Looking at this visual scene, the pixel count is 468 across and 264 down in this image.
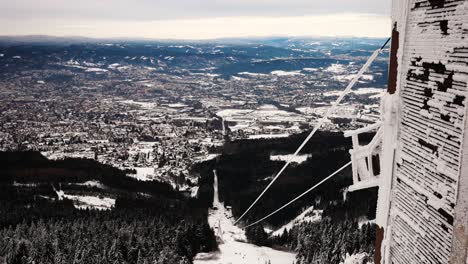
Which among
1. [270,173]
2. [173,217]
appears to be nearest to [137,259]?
[173,217]

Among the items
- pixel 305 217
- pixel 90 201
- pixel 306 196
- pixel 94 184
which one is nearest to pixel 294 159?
pixel 306 196

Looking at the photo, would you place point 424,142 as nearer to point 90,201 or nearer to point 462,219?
point 462,219

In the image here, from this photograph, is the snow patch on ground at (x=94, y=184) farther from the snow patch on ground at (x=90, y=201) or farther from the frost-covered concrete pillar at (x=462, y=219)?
the frost-covered concrete pillar at (x=462, y=219)

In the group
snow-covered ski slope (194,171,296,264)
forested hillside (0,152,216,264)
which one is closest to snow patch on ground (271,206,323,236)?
snow-covered ski slope (194,171,296,264)

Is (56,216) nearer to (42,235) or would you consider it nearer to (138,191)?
(42,235)

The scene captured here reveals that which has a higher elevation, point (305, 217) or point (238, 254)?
point (238, 254)
